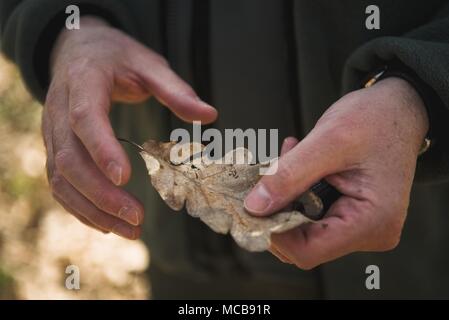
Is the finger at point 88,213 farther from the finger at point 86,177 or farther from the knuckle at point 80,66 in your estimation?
the knuckle at point 80,66

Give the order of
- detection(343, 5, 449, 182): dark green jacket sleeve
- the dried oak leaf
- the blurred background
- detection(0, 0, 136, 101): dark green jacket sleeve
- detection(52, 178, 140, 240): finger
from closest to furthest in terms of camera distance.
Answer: the dried oak leaf → detection(343, 5, 449, 182): dark green jacket sleeve → detection(52, 178, 140, 240): finger → detection(0, 0, 136, 101): dark green jacket sleeve → the blurred background

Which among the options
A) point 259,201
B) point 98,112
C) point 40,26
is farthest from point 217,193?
point 40,26

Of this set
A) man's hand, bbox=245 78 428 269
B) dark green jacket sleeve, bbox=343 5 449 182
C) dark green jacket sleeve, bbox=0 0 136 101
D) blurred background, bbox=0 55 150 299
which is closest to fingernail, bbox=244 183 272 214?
man's hand, bbox=245 78 428 269

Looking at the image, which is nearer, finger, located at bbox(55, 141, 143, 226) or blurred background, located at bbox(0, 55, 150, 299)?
finger, located at bbox(55, 141, 143, 226)

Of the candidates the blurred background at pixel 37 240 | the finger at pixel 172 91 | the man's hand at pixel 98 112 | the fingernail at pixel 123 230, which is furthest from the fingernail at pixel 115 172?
the blurred background at pixel 37 240

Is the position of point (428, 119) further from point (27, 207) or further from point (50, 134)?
point (27, 207)

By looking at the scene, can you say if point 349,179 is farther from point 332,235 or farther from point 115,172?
point 115,172

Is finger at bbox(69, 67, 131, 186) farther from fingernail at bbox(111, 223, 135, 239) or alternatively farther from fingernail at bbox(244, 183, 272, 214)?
fingernail at bbox(244, 183, 272, 214)
